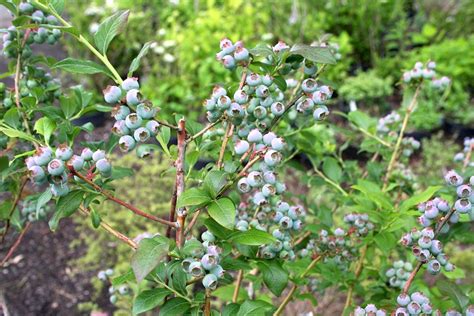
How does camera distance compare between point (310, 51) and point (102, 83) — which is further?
point (102, 83)

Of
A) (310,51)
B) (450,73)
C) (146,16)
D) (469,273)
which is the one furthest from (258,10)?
(310,51)

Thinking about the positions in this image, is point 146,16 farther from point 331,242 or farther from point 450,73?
point 331,242

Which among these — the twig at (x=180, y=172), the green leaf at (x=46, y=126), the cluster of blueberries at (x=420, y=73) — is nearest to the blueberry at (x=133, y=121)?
the twig at (x=180, y=172)

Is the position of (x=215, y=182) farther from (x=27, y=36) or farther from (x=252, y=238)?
(x=27, y=36)

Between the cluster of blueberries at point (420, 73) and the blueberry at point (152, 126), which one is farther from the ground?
the blueberry at point (152, 126)

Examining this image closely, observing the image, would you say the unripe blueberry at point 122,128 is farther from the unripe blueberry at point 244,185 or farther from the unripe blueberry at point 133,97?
the unripe blueberry at point 244,185

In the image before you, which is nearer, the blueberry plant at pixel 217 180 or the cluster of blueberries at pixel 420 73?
the blueberry plant at pixel 217 180

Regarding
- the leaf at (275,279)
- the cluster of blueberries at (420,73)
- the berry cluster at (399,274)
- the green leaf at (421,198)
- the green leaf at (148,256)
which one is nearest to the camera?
the green leaf at (148,256)
